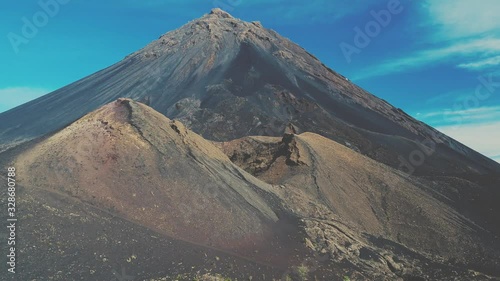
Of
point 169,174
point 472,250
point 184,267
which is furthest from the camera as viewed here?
point 472,250

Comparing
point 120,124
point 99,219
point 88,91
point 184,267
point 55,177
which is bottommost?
point 184,267

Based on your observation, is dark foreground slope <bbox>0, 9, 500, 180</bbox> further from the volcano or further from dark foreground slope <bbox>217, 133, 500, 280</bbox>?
dark foreground slope <bbox>217, 133, 500, 280</bbox>

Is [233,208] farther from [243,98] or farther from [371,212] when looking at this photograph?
[243,98]

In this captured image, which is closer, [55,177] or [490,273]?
[55,177]

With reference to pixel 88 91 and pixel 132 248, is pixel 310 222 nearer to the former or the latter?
pixel 132 248

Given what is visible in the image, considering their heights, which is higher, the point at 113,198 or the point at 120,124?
the point at 120,124

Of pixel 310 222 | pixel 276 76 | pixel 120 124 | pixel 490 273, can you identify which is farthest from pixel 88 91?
pixel 490 273

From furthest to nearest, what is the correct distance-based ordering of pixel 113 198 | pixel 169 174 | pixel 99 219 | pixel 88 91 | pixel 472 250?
1. pixel 88 91
2. pixel 472 250
3. pixel 169 174
4. pixel 113 198
5. pixel 99 219

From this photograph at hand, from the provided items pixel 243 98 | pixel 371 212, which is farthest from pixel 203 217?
pixel 243 98
